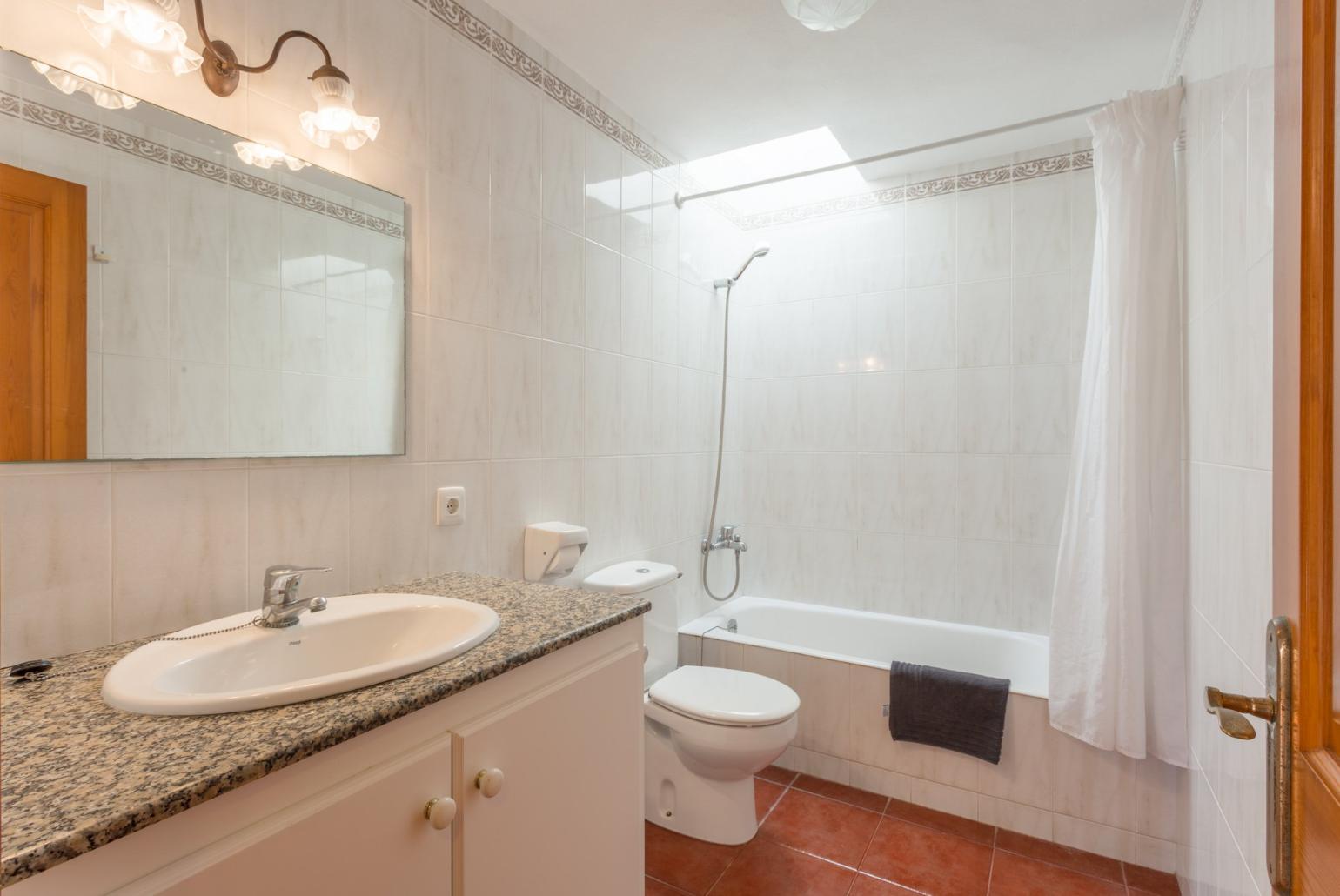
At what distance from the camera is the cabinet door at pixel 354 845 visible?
2.24 feet

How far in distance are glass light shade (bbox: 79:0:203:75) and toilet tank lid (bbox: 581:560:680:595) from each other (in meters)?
1.54

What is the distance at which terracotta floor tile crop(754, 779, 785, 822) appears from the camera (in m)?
2.15

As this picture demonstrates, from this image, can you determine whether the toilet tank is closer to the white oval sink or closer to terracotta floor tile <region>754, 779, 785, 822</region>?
terracotta floor tile <region>754, 779, 785, 822</region>

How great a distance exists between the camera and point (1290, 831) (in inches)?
21.7

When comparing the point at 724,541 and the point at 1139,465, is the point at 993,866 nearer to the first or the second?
the point at 1139,465

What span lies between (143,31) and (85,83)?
12cm

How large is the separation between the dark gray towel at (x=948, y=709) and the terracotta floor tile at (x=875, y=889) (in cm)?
50

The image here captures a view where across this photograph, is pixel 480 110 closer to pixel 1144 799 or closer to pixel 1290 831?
pixel 1290 831

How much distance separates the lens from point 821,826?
6.79 ft

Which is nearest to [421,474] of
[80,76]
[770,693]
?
[80,76]

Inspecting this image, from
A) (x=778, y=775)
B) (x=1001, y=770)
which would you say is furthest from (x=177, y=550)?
(x=1001, y=770)

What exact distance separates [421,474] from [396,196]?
65 centimetres

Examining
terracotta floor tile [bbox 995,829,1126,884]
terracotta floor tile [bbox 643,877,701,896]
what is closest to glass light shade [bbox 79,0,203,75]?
terracotta floor tile [bbox 643,877,701,896]

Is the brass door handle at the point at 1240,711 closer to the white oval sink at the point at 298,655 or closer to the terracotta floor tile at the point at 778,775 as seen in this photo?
the white oval sink at the point at 298,655
